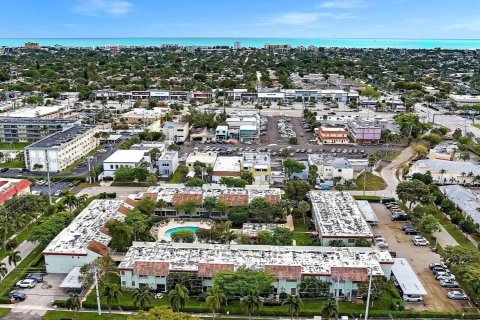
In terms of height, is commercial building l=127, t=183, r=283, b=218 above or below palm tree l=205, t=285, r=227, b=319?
above

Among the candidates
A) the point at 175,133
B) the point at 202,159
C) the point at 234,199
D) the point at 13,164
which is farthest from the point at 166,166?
the point at 13,164

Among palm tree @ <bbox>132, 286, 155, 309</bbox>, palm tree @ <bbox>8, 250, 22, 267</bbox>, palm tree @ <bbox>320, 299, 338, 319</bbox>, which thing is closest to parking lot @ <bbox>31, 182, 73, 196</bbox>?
palm tree @ <bbox>8, 250, 22, 267</bbox>

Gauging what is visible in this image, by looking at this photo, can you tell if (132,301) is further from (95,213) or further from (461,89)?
(461,89)

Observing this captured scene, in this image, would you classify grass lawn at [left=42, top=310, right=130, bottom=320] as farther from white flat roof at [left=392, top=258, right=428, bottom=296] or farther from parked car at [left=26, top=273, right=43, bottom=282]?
white flat roof at [left=392, top=258, right=428, bottom=296]

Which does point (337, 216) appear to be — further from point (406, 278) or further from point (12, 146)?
point (12, 146)

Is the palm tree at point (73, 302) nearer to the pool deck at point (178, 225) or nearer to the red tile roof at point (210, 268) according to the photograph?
the red tile roof at point (210, 268)

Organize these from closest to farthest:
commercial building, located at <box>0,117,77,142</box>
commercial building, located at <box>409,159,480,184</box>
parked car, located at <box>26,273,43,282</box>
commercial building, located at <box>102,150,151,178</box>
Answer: parked car, located at <box>26,273,43,282</box> < commercial building, located at <box>409,159,480,184</box> < commercial building, located at <box>102,150,151,178</box> < commercial building, located at <box>0,117,77,142</box>
